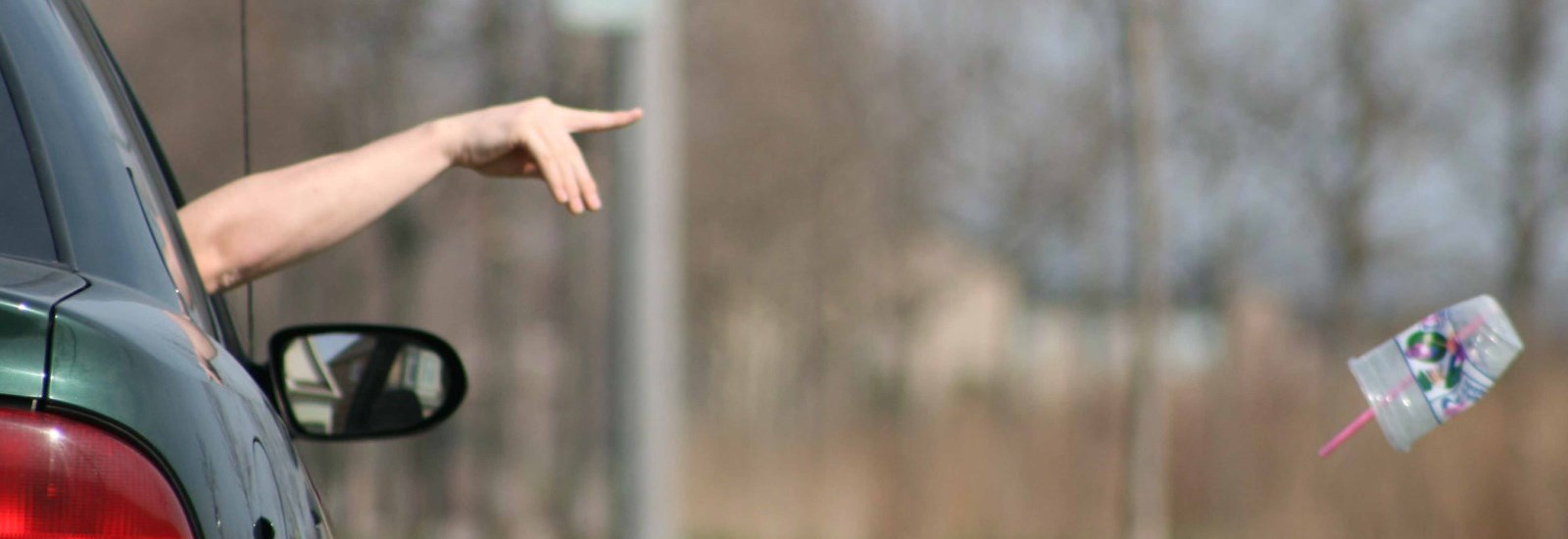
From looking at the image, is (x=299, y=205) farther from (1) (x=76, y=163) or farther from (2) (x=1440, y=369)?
(2) (x=1440, y=369)

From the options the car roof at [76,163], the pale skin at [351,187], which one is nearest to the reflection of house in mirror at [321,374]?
the pale skin at [351,187]

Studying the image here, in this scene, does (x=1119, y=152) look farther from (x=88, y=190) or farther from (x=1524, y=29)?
(x=88, y=190)

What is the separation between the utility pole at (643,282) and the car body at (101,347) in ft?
14.7

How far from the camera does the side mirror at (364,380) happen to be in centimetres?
239

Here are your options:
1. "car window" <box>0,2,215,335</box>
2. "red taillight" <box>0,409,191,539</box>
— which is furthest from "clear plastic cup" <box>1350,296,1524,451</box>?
"red taillight" <box>0,409,191,539</box>

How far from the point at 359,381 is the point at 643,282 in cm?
413

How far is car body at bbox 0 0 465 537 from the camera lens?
1.15 m

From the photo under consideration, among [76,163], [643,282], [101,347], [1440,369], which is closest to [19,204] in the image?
[76,163]

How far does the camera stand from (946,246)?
28344 millimetres

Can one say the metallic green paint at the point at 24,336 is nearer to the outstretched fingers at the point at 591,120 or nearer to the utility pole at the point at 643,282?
the outstretched fingers at the point at 591,120

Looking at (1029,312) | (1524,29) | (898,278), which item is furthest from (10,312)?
(898,278)

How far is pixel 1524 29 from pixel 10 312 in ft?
62.4

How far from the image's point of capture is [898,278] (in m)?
28.0

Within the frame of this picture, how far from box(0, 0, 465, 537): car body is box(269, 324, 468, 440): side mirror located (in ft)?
1.58
